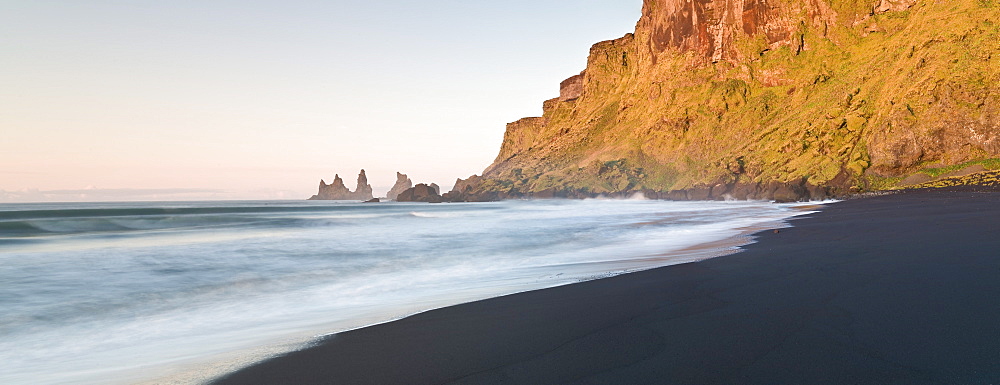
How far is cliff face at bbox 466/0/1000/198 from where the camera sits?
39.4 metres

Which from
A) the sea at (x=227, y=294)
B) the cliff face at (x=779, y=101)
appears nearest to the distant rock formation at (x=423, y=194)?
the cliff face at (x=779, y=101)

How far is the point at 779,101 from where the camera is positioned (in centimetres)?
6750

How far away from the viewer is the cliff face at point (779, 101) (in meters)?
39.4

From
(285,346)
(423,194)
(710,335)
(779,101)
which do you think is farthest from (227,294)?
(423,194)

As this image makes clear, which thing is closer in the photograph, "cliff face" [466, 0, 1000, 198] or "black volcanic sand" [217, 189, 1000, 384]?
"black volcanic sand" [217, 189, 1000, 384]

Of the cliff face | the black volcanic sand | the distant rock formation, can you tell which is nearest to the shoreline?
the black volcanic sand

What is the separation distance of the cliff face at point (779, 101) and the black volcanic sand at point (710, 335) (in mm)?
40981

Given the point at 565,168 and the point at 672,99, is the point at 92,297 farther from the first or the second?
the point at 565,168

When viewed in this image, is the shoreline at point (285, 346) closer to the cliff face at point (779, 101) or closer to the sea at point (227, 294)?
the sea at point (227, 294)

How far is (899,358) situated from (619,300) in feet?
8.56

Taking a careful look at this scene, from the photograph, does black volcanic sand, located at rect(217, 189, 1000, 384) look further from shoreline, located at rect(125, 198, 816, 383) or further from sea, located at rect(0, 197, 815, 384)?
sea, located at rect(0, 197, 815, 384)

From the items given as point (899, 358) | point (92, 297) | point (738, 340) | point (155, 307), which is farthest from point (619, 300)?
point (92, 297)

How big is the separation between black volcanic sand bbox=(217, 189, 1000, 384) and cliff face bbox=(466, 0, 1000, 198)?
40981mm

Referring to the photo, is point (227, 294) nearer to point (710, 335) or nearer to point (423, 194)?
point (710, 335)
